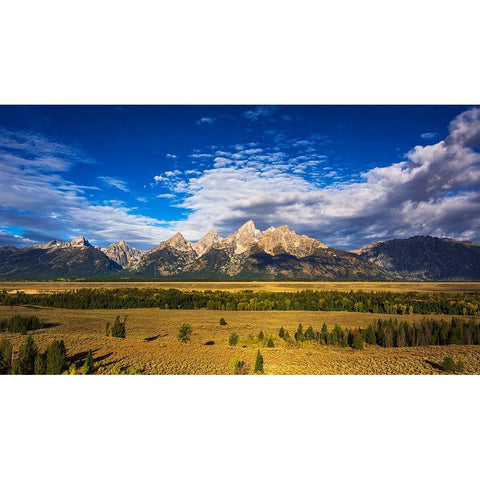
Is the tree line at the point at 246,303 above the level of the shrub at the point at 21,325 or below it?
below

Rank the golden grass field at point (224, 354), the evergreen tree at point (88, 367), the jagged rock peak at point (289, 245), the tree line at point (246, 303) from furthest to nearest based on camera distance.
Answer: the jagged rock peak at point (289, 245) < the tree line at point (246, 303) < the golden grass field at point (224, 354) < the evergreen tree at point (88, 367)

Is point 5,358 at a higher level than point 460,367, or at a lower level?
higher

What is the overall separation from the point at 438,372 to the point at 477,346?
460cm

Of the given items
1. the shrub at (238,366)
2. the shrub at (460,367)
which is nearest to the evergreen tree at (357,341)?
the shrub at (460,367)

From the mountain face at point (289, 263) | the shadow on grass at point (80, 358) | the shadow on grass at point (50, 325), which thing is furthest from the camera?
the mountain face at point (289, 263)

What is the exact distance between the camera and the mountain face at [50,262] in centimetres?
11970

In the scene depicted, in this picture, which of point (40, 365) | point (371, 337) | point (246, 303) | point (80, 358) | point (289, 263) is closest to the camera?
point (40, 365)

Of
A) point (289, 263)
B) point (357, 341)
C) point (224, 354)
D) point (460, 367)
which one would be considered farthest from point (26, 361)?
point (289, 263)

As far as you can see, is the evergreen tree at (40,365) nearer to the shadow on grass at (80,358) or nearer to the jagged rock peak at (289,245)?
the shadow on grass at (80,358)

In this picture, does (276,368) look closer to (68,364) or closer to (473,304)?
(68,364)

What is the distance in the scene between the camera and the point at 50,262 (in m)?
159

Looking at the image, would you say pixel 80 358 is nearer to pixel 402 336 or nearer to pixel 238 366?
pixel 238 366

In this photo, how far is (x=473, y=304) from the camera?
78.8 feet

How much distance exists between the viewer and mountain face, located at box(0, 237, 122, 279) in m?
120
